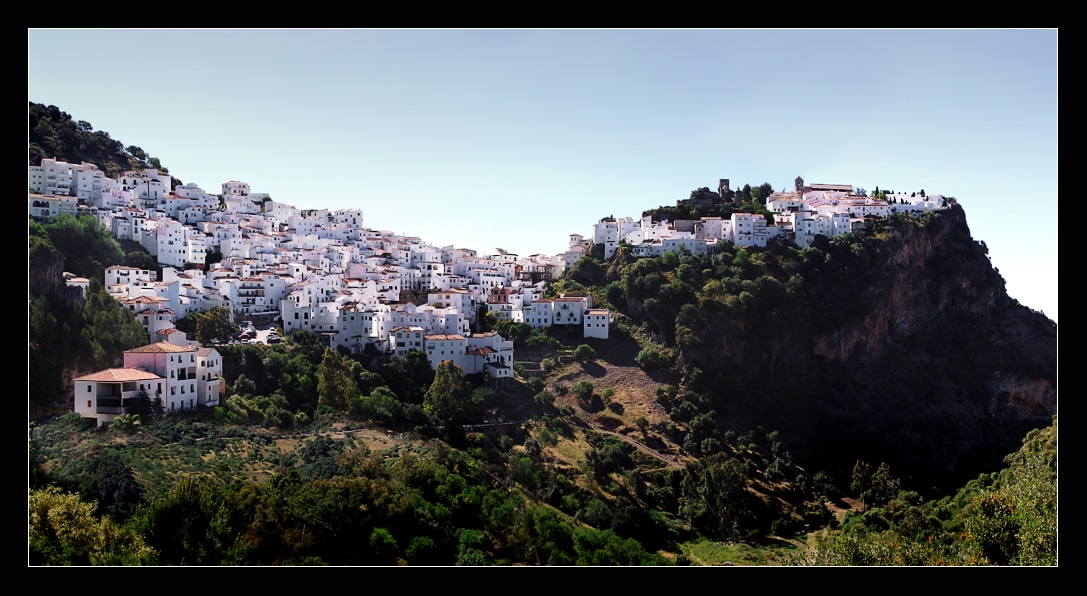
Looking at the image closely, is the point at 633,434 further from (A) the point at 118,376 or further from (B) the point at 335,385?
(A) the point at 118,376

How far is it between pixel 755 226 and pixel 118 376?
2426cm

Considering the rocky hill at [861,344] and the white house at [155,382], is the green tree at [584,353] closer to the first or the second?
the rocky hill at [861,344]

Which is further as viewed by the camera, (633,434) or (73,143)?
(73,143)

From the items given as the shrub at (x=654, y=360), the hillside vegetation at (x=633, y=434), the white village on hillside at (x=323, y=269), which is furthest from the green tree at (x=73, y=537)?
the shrub at (x=654, y=360)

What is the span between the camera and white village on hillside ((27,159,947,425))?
19.3m

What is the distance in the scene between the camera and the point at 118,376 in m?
16.2

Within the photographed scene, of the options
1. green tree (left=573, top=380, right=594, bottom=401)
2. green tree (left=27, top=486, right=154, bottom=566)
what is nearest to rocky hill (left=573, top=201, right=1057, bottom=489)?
green tree (left=573, top=380, right=594, bottom=401)

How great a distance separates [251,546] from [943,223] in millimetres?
33545

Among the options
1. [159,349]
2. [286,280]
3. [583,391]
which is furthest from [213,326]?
[583,391]

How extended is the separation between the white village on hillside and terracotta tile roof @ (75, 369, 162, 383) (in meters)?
0.04

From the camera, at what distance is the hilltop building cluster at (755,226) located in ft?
105

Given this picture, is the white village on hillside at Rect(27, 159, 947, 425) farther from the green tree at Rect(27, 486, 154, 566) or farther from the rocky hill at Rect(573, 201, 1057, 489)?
the green tree at Rect(27, 486, 154, 566)
